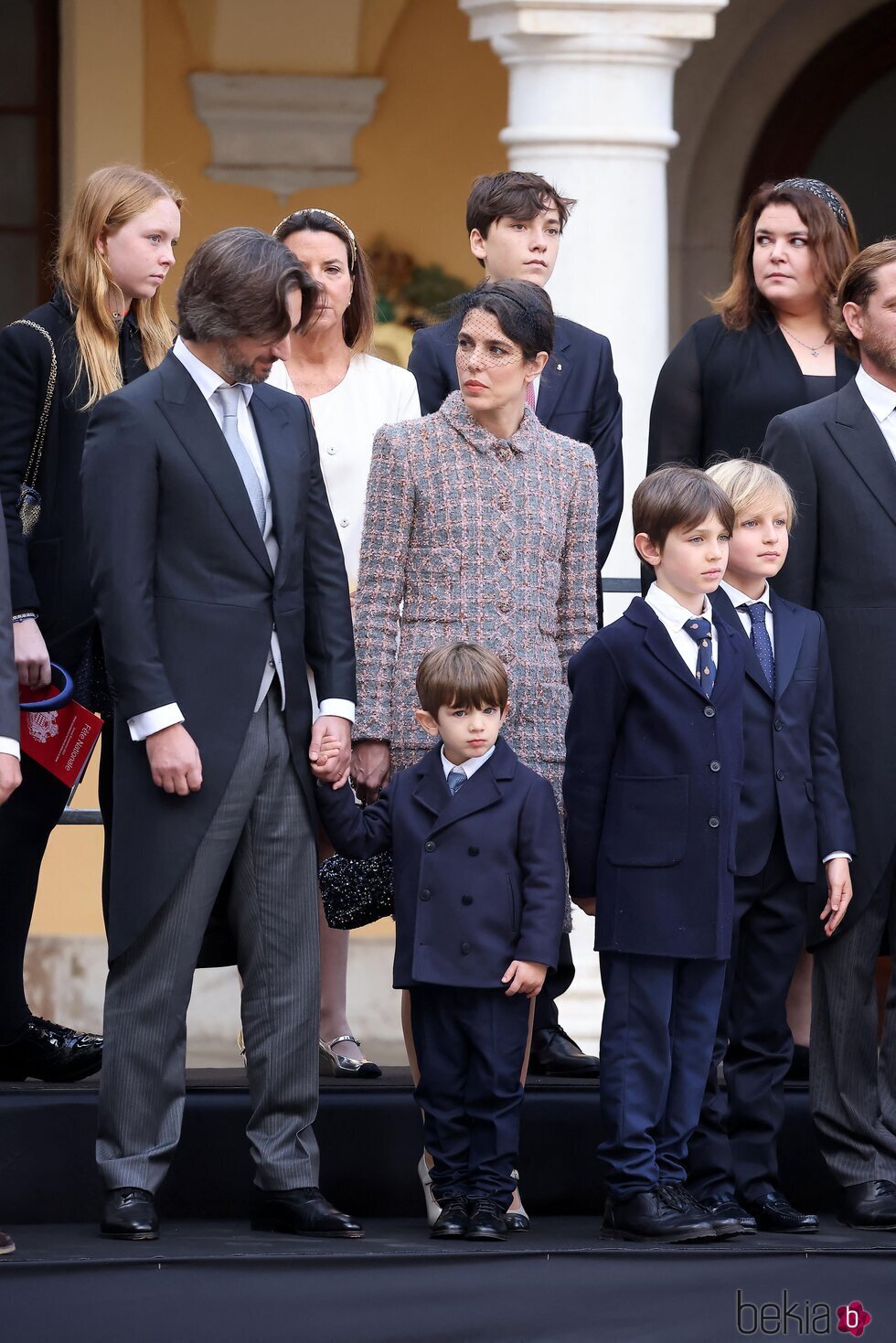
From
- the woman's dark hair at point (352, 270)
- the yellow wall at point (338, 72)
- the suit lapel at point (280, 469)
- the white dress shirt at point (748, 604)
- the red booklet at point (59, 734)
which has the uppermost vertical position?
the yellow wall at point (338, 72)

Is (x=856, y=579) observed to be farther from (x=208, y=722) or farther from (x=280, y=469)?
(x=208, y=722)

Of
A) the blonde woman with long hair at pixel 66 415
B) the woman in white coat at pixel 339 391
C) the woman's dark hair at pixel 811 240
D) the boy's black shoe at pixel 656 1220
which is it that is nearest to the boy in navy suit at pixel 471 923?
the boy's black shoe at pixel 656 1220

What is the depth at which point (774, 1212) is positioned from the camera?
462cm

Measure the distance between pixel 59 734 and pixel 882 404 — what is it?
1.70 m

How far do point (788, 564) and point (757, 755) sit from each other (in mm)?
419

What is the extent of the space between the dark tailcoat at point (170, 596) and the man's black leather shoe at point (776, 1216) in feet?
4.20

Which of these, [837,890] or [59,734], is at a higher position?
[59,734]

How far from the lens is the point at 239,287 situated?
13.9 feet

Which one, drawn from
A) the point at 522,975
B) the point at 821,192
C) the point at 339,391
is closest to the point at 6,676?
the point at 522,975

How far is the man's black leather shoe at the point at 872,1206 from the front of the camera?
4.66 meters

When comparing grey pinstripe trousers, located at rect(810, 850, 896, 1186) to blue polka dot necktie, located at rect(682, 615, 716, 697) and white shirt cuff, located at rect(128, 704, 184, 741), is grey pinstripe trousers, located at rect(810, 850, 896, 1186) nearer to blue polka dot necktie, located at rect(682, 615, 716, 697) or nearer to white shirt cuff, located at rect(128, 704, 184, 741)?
blue polka dot necktie, located at rect(682, 615, 716, 697)

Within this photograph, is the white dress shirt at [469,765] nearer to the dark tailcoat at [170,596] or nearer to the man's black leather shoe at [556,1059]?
the dark tailcoat at [170,596]

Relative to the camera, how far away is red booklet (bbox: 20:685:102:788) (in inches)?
184

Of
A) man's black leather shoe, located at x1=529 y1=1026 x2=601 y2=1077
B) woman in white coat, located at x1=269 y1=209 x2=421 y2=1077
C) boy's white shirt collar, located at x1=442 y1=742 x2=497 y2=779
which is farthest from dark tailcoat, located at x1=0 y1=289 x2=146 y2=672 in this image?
man's black leather shoe, located at x1=529 y1=1026 x2=601 y2=1077
